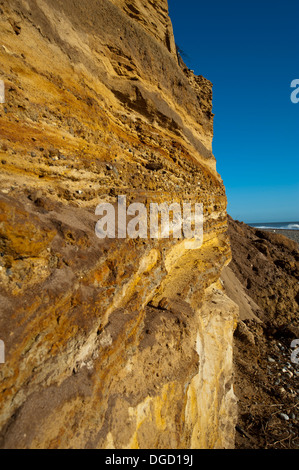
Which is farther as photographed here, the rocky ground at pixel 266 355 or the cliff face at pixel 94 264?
the rocky ground at pixel 266 355

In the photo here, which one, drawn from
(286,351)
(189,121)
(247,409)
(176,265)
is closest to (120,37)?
(189,121)

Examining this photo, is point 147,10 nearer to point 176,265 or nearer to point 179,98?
point 179,98

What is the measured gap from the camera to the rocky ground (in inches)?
203

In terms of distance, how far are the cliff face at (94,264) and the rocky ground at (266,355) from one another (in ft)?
2.63

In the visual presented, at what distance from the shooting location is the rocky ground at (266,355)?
516cm

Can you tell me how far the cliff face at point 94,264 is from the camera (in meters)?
1.89

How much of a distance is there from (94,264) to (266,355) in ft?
25.1

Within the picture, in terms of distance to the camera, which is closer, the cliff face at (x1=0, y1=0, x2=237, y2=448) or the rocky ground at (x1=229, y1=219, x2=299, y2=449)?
the cliff face at (x1=0, y1=0, x2=237, y2=448)

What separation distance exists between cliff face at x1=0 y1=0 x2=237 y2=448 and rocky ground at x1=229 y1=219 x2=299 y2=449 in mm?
802

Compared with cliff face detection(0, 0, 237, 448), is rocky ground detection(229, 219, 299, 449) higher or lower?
lower

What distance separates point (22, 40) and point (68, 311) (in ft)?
14.6

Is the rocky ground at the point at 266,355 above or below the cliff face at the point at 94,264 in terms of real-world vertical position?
below

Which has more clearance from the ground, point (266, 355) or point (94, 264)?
point (94, 264)

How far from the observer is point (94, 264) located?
8.11 ft
